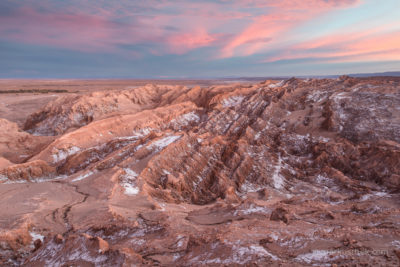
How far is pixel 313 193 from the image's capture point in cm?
1224

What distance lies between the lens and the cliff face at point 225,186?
5.58m

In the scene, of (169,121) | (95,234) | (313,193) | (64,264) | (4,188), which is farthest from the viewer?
(169,121)

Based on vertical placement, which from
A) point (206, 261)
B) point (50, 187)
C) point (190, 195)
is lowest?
point (190, 195)

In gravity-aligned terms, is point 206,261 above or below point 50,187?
above

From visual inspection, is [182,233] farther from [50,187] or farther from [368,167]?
[368,167]

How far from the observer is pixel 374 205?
948 centimetres

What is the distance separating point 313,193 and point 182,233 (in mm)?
7888

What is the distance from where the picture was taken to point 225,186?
1323cm

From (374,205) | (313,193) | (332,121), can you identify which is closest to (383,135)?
(332,121)

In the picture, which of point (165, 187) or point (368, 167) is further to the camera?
point (368, 167)

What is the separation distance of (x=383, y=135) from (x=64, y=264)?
17.7 meters

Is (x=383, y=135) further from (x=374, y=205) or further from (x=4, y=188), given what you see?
(x=4, y=188)

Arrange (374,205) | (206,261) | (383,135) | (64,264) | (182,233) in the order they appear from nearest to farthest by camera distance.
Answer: (206,261) < (64,264) < (182,233) < (374,205) < (383,135)

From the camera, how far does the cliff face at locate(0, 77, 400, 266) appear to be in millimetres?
5578
